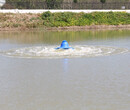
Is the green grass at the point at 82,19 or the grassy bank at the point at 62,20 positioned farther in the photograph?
the green grass at the point at 82,19

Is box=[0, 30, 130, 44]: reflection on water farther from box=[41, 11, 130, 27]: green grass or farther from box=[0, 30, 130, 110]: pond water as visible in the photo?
box=[41, 11, 130, 27]: green grass

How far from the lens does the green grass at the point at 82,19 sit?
44.2 m

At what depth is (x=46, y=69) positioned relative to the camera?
45.2ft

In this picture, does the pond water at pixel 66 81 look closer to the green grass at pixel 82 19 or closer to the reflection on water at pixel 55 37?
the reflection on water at pixel 55 37

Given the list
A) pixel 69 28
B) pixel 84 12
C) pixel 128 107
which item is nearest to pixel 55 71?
pixel 128 107

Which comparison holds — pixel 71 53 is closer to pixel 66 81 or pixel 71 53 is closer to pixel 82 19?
pixel 66 81

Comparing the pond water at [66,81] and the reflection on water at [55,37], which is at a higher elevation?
the reflection on water at [55,37]

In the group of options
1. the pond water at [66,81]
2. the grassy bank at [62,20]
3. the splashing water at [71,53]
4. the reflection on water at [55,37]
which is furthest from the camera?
the grassy bank at [62,20]

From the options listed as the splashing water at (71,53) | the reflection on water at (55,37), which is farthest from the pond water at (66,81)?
the reflection on water at (55,37)

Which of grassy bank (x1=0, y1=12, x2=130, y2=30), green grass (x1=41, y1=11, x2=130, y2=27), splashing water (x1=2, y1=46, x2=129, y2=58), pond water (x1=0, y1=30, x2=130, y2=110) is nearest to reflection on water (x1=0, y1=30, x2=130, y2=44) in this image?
splashing water (x1=2, y1=46, x2=129, y2=58)

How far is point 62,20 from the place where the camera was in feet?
148

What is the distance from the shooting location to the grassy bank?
42.7 m

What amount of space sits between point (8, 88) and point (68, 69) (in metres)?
3.65

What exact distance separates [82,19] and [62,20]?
2918 mm
